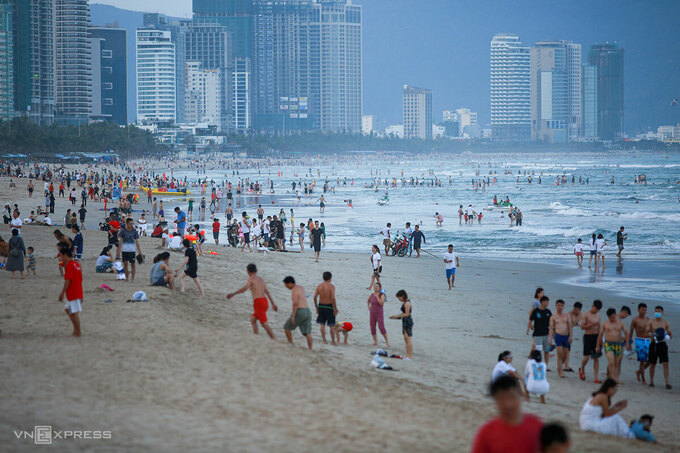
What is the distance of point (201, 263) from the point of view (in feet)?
65.1

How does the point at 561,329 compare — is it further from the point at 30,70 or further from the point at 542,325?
the point at 30,70

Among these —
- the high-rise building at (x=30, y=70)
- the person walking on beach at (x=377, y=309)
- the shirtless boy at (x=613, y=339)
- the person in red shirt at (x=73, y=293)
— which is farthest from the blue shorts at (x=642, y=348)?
the high-rise building at (x=30, y=70)

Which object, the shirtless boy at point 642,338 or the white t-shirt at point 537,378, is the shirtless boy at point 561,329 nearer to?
the shirtless boy at point 642,338

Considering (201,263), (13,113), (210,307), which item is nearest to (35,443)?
(210,307)

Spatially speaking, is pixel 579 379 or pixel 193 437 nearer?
pixel 193 437

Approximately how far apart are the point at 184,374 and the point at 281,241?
17.2 m

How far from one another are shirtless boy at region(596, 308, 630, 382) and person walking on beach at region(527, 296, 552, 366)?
796 millimetres

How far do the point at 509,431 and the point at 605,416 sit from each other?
14.4 feet

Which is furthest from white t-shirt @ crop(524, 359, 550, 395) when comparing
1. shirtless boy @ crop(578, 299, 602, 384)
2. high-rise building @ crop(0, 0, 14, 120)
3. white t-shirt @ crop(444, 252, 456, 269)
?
high-rise building @ crop(0, 0, 14, 120)

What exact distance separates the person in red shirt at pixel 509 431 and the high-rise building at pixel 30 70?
19493 centimetres

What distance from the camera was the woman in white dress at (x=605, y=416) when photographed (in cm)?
828

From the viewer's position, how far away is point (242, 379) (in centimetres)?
896

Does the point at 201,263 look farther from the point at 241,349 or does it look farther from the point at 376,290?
the point at 241,349
